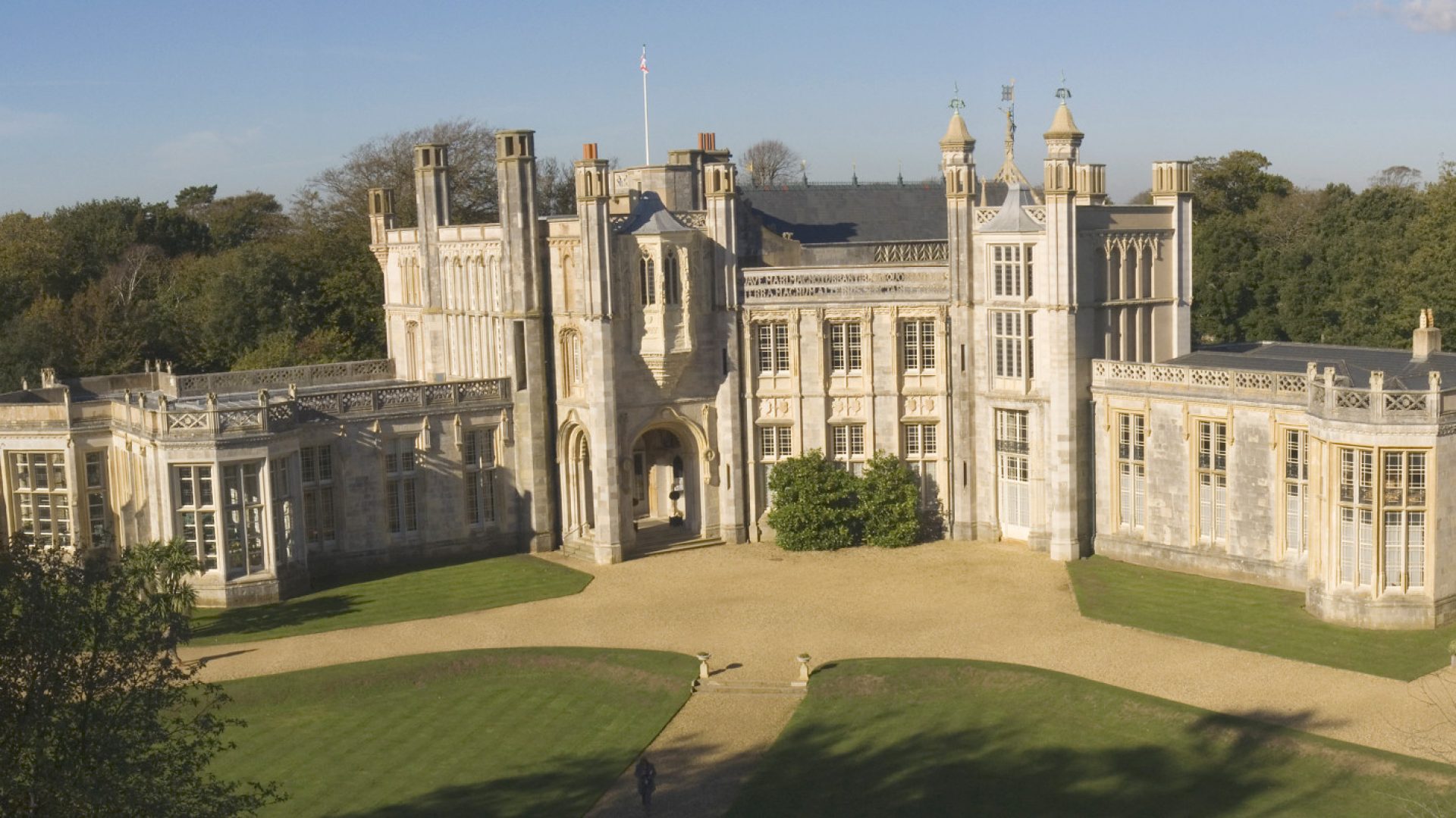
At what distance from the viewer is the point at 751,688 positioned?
3195cm

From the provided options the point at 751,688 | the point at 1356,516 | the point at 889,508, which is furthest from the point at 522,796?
the point at 889,508

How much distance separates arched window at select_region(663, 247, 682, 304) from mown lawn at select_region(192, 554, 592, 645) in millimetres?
8274

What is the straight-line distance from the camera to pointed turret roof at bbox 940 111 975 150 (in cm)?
4550

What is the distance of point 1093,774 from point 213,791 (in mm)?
14592

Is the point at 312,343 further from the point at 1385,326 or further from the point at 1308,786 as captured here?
the point at 1308,786

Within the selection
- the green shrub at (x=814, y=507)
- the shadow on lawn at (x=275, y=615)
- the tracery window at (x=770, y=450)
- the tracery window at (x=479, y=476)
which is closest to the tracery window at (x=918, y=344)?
the green shrub at (x=814, y=507)

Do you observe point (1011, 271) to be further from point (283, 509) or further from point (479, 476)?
point (283, 509)

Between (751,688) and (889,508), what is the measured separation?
13.7 m

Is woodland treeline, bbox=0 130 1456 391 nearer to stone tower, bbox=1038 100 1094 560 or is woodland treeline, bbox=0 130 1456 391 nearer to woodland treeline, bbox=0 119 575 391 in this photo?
woodland treeline, bbox=0 119 575 391

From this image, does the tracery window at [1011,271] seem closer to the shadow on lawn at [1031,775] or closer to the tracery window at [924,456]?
the tracery window at [924,456]

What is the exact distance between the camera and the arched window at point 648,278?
1759 inches

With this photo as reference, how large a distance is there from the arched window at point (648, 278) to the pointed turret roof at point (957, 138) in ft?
30.5

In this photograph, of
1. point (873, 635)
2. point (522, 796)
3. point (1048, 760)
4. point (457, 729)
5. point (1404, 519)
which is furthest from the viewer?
point (873, 635)

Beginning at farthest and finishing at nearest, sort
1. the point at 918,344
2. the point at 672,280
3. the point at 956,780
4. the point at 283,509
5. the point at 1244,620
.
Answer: the point at 918,344 → the point at 672,280 → the point at 283,509 → the point at 1244,620 → the point at 956,780
